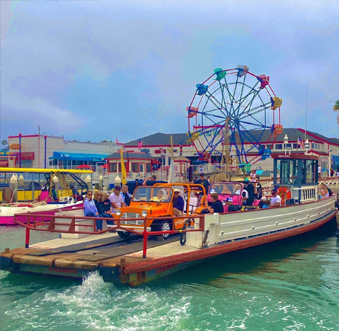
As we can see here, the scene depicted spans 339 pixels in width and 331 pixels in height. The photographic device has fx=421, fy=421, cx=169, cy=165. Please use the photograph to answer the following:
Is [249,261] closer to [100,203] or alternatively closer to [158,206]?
[158,206]

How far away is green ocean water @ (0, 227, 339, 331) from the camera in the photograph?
24.0ft

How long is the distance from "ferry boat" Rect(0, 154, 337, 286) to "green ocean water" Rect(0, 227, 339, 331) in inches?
14.7

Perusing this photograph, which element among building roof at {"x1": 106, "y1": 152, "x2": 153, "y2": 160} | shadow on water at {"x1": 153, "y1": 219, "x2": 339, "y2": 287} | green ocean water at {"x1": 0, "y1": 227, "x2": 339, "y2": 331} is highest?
building roof at {"x1": 106, "y1": 152, "x2": 153, "y2": 160}

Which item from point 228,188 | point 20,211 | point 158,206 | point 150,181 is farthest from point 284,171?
point 20,211

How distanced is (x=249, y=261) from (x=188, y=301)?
4.42 meters

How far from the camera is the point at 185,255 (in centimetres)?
952

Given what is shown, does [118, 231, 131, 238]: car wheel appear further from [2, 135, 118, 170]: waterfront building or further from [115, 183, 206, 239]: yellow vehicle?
[2, 135, 118, 170]: waterfront building

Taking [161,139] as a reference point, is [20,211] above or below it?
below

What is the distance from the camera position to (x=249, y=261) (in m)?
12.3

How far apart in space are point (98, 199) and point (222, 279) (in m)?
5.21

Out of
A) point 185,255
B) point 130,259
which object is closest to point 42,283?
point 130,259

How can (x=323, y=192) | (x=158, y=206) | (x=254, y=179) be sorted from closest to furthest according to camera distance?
1. (x=158, y=206)
2. (x=323, y=192)
3. (x=254, y=179)

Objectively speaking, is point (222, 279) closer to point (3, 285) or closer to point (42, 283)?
point (42, 283)

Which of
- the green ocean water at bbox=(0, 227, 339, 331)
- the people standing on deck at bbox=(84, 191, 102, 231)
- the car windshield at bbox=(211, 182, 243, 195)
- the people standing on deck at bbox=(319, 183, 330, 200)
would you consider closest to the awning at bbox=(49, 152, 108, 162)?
the people standing on deck at bbox=(319, 183, 330, 200)
